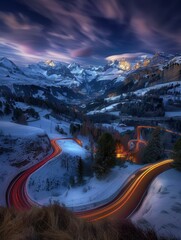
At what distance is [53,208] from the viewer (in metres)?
7.51

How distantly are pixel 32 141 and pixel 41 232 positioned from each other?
190 feet

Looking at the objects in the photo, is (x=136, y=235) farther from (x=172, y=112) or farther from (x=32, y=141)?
(x=172, y=112)

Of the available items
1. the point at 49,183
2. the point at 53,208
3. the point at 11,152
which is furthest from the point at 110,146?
the point at 11,152

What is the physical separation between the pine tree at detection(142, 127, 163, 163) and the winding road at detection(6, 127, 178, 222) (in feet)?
8.77

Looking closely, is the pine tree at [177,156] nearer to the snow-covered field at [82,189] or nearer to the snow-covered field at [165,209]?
the snow-covered field at [165,209]

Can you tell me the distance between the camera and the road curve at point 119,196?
24.8 metres

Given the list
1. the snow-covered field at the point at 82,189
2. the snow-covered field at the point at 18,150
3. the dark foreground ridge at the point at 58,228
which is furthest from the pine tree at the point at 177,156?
the snow-covered field at the point at 18,150

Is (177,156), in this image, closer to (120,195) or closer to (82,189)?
(120,195)

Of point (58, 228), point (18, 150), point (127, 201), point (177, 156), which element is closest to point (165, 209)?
point (127, 201)

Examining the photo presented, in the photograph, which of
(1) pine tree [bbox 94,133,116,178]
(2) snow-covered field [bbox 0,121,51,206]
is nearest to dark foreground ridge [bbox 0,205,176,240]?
(1) pine tree [bbox 94,133,116,178]

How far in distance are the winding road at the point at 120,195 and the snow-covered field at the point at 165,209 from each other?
220 centimetres

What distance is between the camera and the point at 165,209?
58.3 ft

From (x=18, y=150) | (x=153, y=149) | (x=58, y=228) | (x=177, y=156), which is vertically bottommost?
(x=18, y=150)

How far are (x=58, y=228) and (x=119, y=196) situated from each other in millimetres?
24414
